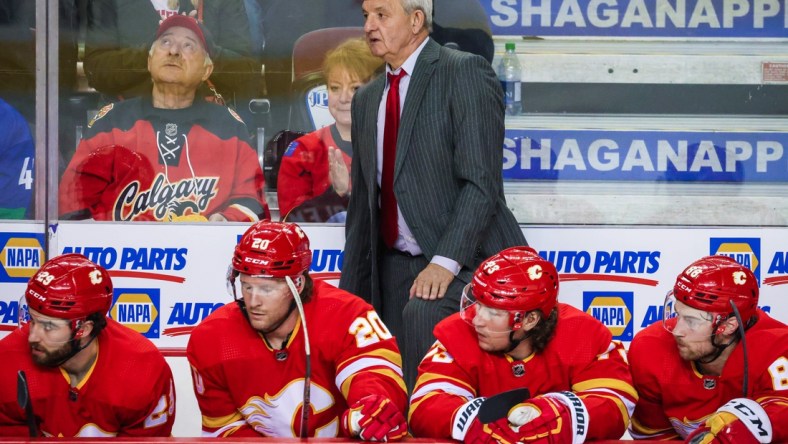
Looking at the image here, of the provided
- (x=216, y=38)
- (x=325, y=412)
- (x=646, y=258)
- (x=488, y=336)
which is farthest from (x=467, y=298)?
(x=216, y=38)

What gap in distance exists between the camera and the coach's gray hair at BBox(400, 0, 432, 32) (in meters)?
3.99

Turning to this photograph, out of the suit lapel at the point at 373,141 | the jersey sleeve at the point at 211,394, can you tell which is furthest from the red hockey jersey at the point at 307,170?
the jersey sleeve at the point at 211,394

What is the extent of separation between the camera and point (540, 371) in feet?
10.7

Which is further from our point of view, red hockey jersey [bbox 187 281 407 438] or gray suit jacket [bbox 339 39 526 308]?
gray suit jacket [bbox 339 39 526 308]

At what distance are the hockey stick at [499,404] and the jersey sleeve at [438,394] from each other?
0.54 feet

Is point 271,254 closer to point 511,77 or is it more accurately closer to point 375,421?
point 375,421

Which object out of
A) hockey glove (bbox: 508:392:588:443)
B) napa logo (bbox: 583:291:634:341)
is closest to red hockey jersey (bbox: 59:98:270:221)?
napa logo (bbox: 583:291:634:341)

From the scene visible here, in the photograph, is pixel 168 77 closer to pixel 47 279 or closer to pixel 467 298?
pixel 47 279

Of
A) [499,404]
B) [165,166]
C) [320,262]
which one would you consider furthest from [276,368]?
[165,166]

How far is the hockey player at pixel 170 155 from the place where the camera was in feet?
15.8

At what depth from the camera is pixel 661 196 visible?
483 centimetres

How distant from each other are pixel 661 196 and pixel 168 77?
2092 mm

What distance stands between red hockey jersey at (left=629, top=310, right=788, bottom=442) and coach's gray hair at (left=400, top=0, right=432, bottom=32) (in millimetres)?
1333

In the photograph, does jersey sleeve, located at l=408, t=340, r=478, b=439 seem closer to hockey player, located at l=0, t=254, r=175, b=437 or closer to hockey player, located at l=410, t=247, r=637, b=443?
hockey player, located at l=410, t=247, r=637, b=443
